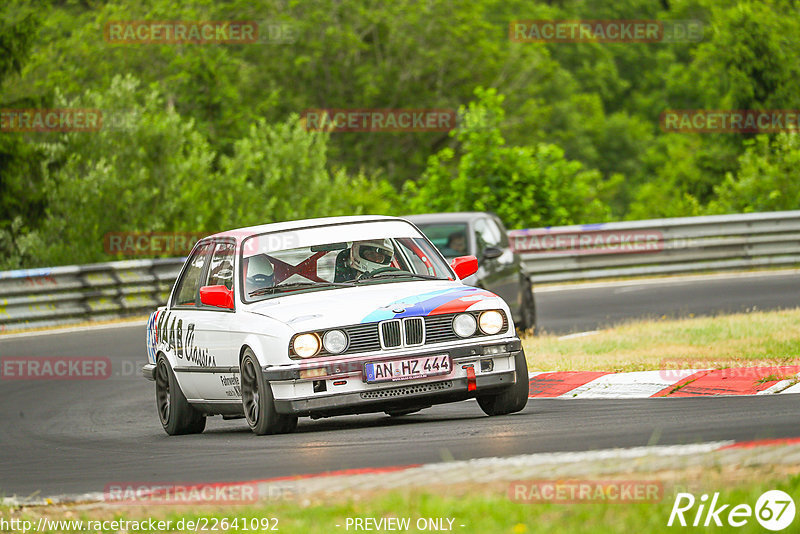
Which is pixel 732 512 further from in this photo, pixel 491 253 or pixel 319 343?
pixel 491 253

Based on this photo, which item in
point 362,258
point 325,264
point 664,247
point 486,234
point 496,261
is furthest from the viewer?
point 664,247

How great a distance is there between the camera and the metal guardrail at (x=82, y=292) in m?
21.0

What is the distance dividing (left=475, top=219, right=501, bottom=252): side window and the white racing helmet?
6327 mm

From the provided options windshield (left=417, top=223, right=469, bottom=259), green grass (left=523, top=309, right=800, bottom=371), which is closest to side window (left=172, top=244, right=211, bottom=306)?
green grass (left=523, top=309, right=800, bottom=371)

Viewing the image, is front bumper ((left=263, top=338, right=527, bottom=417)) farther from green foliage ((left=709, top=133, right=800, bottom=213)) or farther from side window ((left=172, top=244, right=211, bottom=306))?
green foliage ((left=709, top=133, right=800, bottom=213))

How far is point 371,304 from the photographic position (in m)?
9.14

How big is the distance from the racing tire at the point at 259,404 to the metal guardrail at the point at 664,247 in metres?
17.1

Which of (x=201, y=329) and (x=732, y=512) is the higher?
(x=732, y=512)

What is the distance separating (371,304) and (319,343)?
1.46 feet

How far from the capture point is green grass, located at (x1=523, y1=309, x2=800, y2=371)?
11.8 meters

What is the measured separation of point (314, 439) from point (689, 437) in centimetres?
253

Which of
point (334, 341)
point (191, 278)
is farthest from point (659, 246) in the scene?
point (334, 341)

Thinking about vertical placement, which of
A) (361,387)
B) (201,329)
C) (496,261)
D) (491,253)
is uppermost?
(201,329)

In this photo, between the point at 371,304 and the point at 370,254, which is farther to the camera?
the point at 370,254
